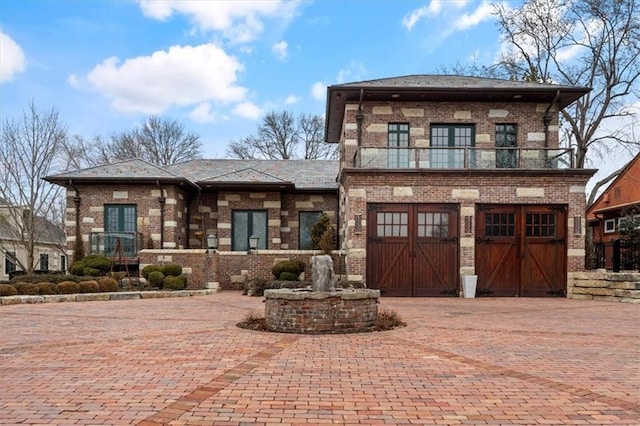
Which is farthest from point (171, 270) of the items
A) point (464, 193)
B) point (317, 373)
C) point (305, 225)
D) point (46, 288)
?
point (317, 373)

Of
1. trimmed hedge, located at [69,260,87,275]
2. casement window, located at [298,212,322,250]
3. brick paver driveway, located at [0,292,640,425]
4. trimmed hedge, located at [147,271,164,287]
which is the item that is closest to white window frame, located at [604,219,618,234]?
casement window, located at [298,212,322,250]

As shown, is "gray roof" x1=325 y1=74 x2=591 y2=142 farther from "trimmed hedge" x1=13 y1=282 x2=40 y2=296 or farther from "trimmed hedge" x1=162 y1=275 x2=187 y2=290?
"trimmed hedge" x1=13 y1=282 x2=40 y2=296

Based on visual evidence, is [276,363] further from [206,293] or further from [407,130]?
[407,130]

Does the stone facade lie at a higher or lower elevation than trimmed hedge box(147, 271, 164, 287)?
higher

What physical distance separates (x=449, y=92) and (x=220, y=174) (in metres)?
11.7

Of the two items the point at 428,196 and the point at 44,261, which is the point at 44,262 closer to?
the point at 44,261

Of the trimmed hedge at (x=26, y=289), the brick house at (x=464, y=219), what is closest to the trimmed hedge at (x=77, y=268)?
the trimmed hedge at (x=26, y=289)

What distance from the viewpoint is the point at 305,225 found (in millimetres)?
23500

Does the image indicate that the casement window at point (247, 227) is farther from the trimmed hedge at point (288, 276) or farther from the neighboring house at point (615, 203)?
the neighboring house at point (615, 203)

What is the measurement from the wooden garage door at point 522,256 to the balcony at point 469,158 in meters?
1.45

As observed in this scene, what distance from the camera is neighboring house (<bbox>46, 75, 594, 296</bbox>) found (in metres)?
17.2

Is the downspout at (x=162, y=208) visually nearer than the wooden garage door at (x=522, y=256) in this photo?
No

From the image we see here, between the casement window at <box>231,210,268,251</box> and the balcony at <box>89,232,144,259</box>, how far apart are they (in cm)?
410

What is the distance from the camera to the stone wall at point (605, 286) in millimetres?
15570
